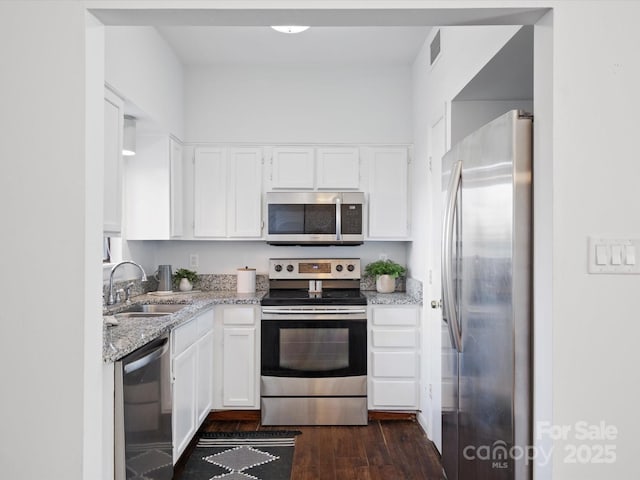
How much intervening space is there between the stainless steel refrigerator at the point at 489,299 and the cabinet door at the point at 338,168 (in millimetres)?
1792

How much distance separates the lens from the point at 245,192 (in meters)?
3.98

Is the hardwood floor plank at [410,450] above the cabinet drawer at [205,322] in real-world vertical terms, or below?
below

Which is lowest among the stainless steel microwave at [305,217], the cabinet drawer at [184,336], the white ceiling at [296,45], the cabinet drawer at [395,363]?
the cabinet drawer at [395,363]

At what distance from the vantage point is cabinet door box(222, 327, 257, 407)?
363cm

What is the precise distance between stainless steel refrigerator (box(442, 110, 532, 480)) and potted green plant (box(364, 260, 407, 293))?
176 centimetres

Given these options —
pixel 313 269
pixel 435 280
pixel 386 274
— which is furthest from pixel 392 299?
pixel 313 269

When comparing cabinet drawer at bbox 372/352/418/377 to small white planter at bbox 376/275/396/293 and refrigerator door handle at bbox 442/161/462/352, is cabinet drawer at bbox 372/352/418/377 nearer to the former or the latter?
small white planter at bbox 376/275/396/293

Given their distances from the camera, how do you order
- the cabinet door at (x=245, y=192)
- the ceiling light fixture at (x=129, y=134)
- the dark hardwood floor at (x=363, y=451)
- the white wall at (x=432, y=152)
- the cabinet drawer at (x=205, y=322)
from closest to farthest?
the white wall at (x=432, y=152) < the dark hardwood floor at (x=363, y=451) < the ceiling light fixture at (x=129, y=134) < the cabinet drawer at (x=205, y=322) < the cabinet door at (x=245, y=192)

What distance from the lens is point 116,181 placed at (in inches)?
100

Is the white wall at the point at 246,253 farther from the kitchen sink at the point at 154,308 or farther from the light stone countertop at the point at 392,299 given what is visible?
the kitchen sink at the point at 154,308

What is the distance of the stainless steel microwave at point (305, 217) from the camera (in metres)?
3.87

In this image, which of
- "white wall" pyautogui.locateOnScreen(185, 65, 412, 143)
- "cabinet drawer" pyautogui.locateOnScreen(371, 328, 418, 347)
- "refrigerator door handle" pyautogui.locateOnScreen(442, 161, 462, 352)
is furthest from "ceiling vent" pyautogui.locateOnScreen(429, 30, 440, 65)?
"cabinet drawer" pyautogui.locateOnScreen(371, 328, 418, 347)
